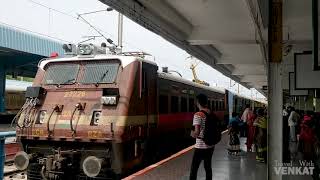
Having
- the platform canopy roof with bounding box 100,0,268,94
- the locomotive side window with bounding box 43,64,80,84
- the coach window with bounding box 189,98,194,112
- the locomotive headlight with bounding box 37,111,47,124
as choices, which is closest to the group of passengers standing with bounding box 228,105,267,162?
the platform canopy roof with bounding box 100,0,268,94

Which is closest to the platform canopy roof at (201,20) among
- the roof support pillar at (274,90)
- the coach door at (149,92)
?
the coach door at (149,92)

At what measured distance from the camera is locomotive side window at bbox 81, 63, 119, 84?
9.70m

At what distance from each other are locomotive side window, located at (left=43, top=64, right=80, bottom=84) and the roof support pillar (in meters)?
4.89

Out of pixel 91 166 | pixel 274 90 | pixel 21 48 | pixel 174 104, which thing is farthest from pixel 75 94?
pixel 21 48

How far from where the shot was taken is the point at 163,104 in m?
11.6

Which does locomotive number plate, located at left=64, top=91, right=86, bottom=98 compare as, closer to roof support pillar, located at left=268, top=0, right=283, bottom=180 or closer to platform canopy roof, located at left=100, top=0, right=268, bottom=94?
platform canopy roof, located at left=100, top=0, right=268, bottom=94

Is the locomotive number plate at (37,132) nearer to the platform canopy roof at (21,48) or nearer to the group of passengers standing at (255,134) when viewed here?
the group of passengers standing at (255,134)

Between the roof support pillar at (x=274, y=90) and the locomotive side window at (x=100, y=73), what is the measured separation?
3.93 m

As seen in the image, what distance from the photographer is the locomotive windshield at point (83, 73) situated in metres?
9.74

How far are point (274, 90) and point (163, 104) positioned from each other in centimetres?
509

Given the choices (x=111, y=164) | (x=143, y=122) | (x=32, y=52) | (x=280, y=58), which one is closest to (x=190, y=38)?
(x=143, y=122)

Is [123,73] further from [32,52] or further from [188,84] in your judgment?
[32,52]

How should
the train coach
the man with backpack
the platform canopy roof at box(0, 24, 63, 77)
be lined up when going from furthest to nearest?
the platform canopy roof at box(0, 24, 63, 77)
the train coach
the man with backpack

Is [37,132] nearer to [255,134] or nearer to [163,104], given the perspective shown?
[163,104]
